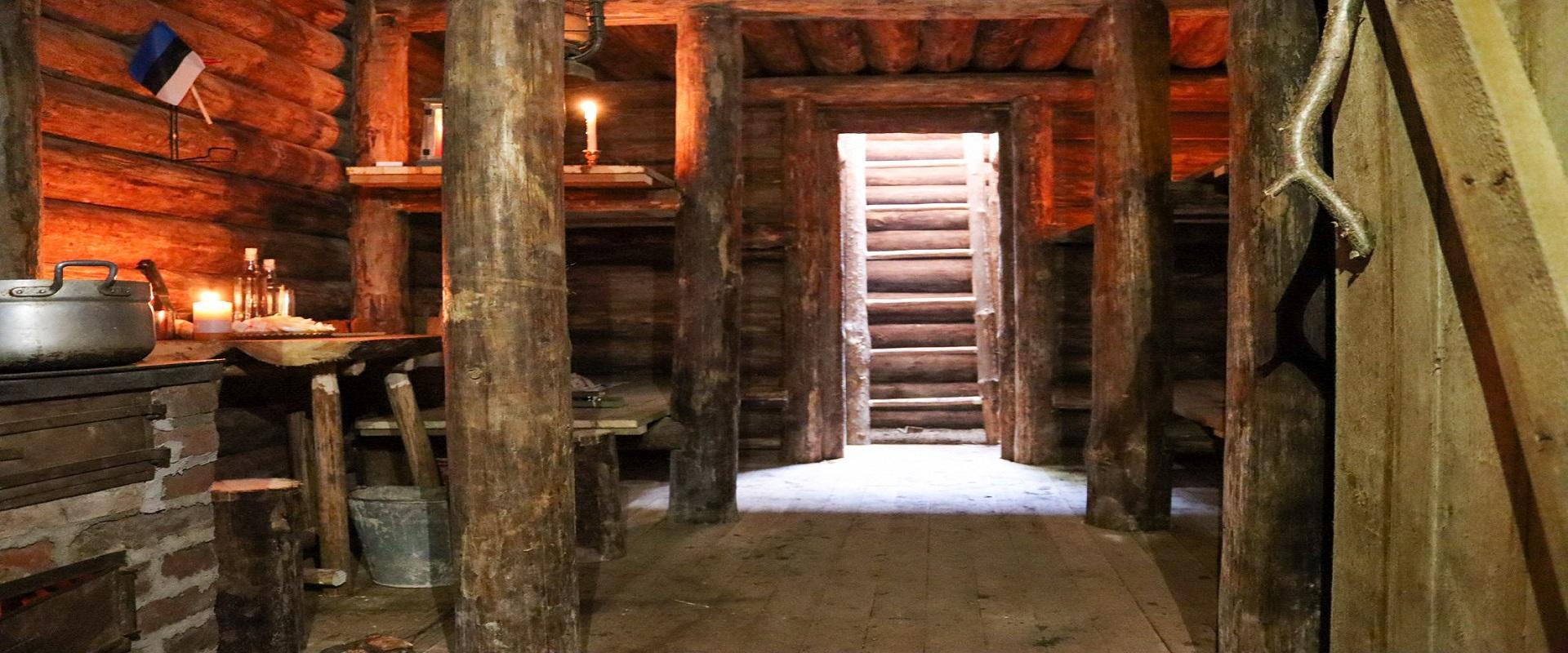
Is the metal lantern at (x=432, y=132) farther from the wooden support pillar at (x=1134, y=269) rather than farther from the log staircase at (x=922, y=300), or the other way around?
the log staircase at (x=922, y=300)

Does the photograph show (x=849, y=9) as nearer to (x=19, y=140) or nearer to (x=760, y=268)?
(x=760, y=268)

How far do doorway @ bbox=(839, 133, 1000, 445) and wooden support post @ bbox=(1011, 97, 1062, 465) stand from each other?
3.93 feet

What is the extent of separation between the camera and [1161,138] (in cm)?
596

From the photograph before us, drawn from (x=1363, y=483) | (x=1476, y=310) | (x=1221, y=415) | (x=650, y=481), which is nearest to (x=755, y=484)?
(x=650, y=481)

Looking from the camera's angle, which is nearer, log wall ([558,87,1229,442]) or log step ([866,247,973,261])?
log wall ([558,87,1229,442])

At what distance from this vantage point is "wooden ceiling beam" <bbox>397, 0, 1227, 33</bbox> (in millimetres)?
6301

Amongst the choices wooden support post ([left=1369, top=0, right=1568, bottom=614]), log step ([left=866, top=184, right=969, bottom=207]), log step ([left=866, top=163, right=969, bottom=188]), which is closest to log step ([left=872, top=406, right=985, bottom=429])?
log step ([left=866, top=184, right=969, bottom=207])

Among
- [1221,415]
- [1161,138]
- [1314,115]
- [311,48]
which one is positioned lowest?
[1221,415]

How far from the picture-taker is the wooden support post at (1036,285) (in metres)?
8.42

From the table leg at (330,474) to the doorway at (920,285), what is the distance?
18.3ft

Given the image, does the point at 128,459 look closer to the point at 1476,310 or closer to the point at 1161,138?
the point at 1476,310

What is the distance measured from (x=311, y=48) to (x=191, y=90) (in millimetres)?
1119

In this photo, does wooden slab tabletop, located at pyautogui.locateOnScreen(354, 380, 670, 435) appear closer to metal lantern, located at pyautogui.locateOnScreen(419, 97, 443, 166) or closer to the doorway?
metal lantern, located at pyautogui.locateOnScreen(419, 97, 443, 166)

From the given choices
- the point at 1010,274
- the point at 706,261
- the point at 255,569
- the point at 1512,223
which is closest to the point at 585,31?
the point at 706,261
